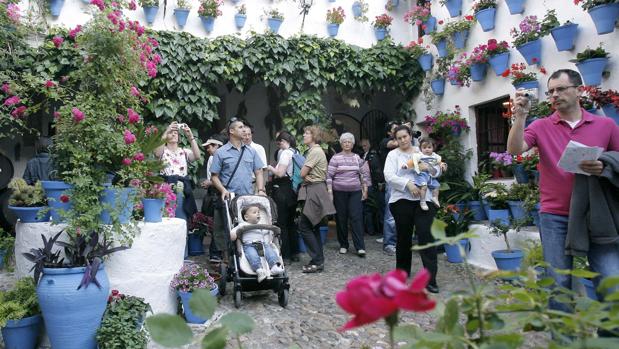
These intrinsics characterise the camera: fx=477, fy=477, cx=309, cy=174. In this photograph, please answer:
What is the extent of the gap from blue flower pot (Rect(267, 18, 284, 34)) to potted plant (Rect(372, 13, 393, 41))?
1.87 metres

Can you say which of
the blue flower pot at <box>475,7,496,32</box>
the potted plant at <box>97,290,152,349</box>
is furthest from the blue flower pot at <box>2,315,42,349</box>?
the blue flower pot at <box>475,7,496,32</box>

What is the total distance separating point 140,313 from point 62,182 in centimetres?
127

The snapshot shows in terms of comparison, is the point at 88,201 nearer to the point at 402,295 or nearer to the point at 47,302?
the point at 47,302

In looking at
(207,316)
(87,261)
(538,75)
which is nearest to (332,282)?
(87,261)

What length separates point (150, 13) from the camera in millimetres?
7621

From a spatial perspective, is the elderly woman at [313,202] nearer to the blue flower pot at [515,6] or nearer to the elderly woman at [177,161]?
the elderly woman at [177,161]

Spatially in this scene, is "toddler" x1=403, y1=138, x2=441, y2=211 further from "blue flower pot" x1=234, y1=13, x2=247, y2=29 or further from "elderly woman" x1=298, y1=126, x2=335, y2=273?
"blue flower pot" x1=234, y1=13, x2=247, y2=29

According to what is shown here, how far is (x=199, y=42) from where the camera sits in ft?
25.3

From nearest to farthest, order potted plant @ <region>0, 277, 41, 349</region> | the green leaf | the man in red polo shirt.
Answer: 1. the green leaf
2. the man in red polo shirt
3. potted plant @ <region>0, 277, 41, 349</region>

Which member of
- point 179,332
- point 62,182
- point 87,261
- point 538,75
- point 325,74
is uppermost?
point 325,74

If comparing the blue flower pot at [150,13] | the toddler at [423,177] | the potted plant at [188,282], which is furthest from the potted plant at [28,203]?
the blue flower pot at [150,13]

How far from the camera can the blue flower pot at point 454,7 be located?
7836 mm

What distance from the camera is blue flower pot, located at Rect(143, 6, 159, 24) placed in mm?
7575

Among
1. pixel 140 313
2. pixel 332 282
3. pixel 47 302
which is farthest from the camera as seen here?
pixel 332 282
